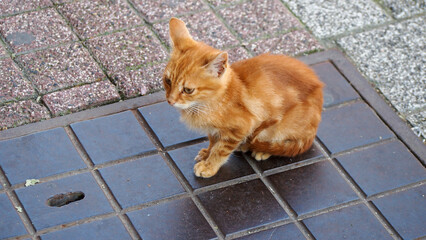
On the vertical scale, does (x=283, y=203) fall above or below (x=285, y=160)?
below

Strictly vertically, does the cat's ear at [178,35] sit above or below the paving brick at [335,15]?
below

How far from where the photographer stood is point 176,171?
3141mm

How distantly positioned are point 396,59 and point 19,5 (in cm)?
261

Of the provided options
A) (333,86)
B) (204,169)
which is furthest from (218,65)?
(333,86)

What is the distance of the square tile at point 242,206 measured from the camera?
293 centimetres

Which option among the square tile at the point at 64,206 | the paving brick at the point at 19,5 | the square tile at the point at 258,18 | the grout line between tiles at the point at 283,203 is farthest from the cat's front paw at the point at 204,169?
the paving brick at the point at 19,5

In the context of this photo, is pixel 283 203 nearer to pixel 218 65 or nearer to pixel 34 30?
pixel 218 65

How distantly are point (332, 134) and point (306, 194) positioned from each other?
1.60ft

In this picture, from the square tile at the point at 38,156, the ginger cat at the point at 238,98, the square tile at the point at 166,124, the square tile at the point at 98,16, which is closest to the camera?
the ginger cat at the point at 238,98

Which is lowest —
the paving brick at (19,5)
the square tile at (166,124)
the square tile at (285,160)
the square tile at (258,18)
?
the square tile at (285,160)

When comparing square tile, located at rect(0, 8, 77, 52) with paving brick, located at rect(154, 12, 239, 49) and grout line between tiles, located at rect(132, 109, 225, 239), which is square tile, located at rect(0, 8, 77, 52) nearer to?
paving brick, located at rect(154, 12, 239, 49)

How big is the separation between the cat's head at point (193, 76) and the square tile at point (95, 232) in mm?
663

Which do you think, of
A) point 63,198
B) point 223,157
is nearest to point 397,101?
point 223,157

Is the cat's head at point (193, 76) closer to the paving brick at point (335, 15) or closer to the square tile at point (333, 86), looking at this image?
the square tile at point (333, 86)
